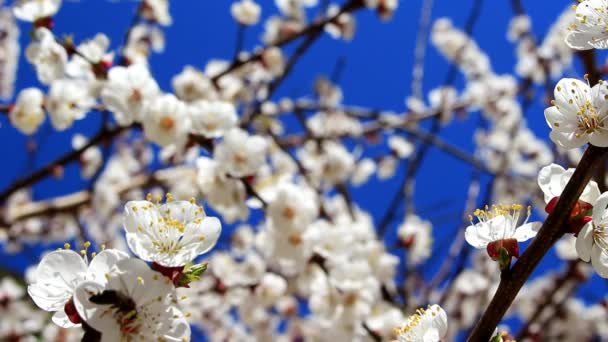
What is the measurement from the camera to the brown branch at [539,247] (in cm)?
81

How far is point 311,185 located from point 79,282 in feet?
6.06

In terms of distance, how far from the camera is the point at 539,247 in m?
0.85

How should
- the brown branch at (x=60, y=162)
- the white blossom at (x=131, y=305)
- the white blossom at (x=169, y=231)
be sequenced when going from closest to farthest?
the white blossom at (x=131, y=305) < the white blossom at (x=169, y=231) < the brown branch at (x=60, y=162)

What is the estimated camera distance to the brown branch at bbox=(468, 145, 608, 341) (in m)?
0.81

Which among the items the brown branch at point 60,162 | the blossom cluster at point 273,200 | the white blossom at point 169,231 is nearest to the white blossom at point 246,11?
the blossom cluster at point 273,200

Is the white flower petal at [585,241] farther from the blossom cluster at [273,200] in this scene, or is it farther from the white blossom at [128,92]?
the white blossom at [128,92]

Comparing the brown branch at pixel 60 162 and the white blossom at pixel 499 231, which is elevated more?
the brown branch at pixel 60 162

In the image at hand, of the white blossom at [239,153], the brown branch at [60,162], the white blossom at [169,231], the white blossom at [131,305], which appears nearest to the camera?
the white blossom at [131,305]

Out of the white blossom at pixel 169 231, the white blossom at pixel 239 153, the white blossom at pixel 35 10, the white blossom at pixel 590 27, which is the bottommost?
the white blossom at pixel 169 231

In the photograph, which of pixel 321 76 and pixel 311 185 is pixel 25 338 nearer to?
pixel 311 185

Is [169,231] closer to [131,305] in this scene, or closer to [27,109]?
[131,305]

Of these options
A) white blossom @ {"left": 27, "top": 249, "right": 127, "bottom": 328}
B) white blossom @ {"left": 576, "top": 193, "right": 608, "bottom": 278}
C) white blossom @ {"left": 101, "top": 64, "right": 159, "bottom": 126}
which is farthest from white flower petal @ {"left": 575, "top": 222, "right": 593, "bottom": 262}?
white blossom @ {"left": 101, "top": 64, "right": 159, "bottom": 126}

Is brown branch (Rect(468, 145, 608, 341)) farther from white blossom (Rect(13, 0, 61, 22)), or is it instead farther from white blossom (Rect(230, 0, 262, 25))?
white blossom (Rect(230, 0, 262, 25))

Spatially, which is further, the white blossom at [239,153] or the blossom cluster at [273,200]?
the white blossom at [239,153]
